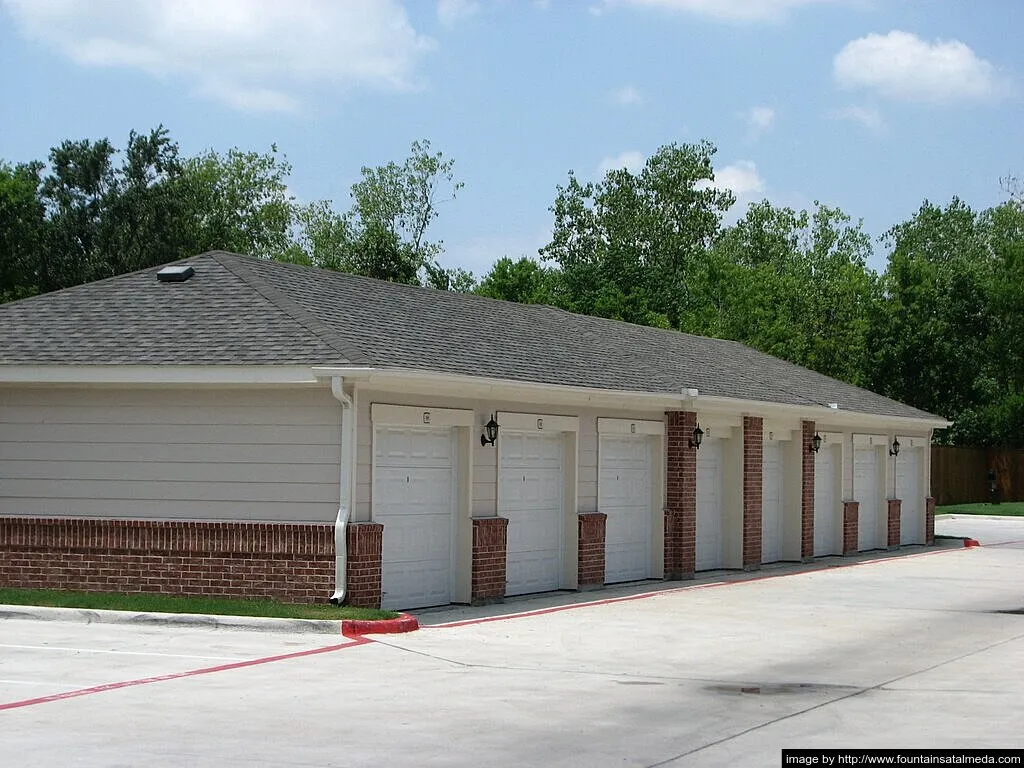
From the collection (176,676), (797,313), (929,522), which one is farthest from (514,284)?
(176,676)

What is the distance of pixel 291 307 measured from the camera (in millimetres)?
18891

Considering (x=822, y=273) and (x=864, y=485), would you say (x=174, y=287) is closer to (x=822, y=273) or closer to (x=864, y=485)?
(x=864, y=485)

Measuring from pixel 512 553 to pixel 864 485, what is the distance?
1425 cm

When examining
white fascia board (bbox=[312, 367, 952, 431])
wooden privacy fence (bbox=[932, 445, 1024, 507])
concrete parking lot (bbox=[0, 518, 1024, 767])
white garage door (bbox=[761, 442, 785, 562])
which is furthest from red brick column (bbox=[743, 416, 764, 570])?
wooden privacy fence (bbox=[932, 445, 1024, 507])

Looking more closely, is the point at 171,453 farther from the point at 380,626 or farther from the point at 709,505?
the point at 709,505

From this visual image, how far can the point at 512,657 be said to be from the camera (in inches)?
564

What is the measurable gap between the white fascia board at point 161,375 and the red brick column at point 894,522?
63.7 feet

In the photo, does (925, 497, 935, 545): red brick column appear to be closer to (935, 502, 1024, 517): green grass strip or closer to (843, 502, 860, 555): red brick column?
(843, 502, 860, 555): red brick column

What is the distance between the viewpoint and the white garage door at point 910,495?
112 ft

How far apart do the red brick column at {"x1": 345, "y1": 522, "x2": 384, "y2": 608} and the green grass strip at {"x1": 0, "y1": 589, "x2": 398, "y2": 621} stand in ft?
0.62

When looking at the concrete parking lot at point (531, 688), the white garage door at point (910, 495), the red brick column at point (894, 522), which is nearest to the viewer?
the concrete parking lot at point (531, 688)

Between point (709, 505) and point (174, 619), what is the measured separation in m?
11.8

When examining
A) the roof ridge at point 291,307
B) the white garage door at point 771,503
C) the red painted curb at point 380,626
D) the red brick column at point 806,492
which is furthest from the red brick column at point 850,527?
the red painted curb at point 380,626

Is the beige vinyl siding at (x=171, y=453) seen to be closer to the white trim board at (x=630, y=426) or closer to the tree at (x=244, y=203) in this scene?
the white trim board at (x=630, y=426)
